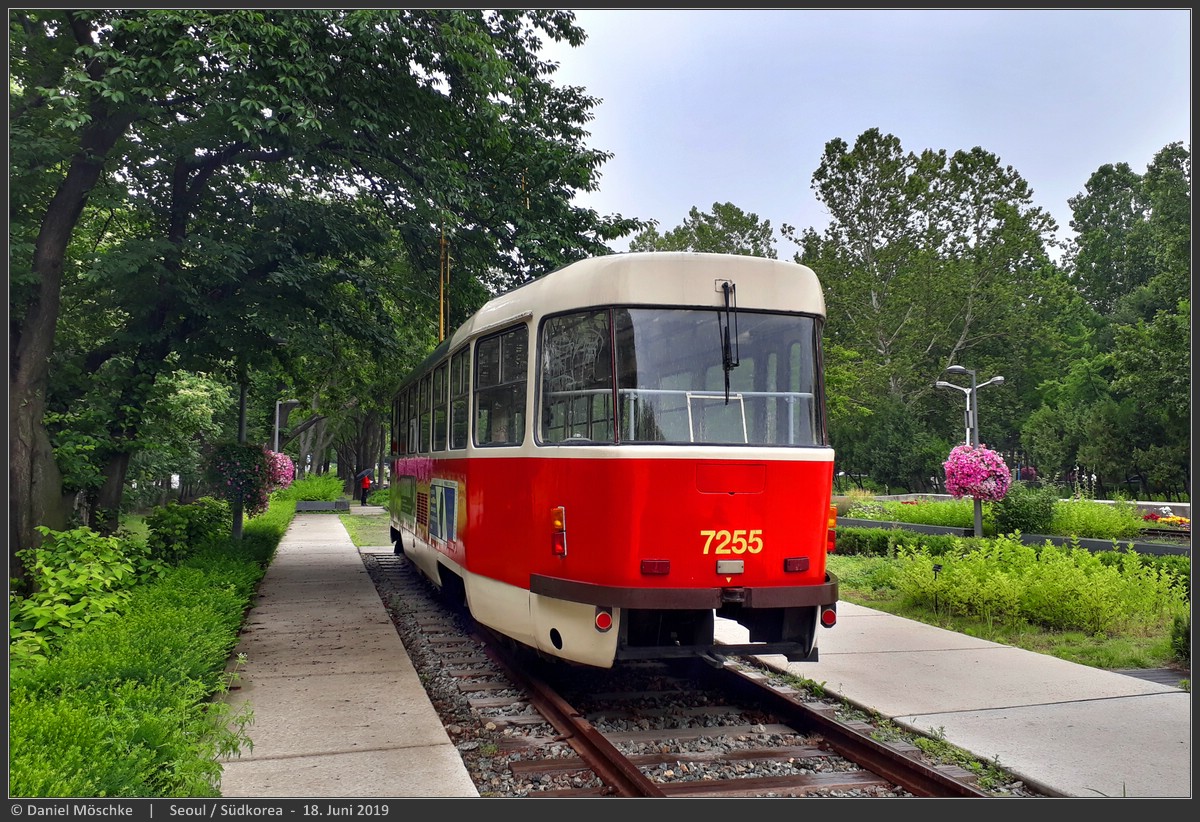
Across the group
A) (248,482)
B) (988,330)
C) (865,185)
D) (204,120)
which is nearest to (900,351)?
(988,330)

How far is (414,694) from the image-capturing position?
23.2ft

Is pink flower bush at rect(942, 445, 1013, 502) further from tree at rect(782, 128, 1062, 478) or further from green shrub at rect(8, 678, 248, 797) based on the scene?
tree at rect(782, 128, 1062, 478)

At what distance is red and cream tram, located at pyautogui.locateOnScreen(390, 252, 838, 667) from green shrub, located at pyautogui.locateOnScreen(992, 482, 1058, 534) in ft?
41.1

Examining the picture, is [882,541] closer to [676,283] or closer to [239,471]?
[239,471]

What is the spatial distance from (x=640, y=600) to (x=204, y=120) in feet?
27.9

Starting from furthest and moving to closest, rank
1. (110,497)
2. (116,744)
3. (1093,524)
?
(1093,524) → (110,497) → (116,744)

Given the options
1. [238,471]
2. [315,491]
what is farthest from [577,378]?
[315,491]

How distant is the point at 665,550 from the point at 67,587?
626 cm

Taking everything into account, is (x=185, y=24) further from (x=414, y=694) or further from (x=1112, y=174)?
(x=1112, y=174)

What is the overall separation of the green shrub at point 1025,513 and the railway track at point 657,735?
37.9 feet

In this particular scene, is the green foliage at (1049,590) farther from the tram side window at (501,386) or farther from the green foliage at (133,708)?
the green foliage at (133,708)

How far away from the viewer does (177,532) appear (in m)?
12.9

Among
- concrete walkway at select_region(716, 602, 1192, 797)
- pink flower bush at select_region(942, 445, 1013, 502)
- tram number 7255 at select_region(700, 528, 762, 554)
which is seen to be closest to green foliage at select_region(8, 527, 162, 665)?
tram number 7255 at select_region(700, 528, 762, 554)

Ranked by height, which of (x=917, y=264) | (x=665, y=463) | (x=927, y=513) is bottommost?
(x=927, y=513)
